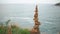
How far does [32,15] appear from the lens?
1.71 m

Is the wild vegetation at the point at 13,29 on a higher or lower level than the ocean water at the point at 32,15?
lower

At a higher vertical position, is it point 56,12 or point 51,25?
point 56,12

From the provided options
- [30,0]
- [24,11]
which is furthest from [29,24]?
[30,0]

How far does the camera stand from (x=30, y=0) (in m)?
1.72

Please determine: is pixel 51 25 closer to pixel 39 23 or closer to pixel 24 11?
pixel 39 23

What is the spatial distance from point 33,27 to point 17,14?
254 mm

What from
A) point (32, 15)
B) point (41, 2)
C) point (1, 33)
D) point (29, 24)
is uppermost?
point (41, 2)

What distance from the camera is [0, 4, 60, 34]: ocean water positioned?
1.68 meters

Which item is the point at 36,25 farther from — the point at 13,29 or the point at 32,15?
the point at 13,29

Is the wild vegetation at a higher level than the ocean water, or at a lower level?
lower

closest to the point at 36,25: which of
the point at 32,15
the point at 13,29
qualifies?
the point at 32,15

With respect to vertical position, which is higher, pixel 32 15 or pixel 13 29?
pixel 32 15

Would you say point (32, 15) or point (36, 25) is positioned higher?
point (32, 15)

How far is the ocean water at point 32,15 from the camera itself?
1683mm
